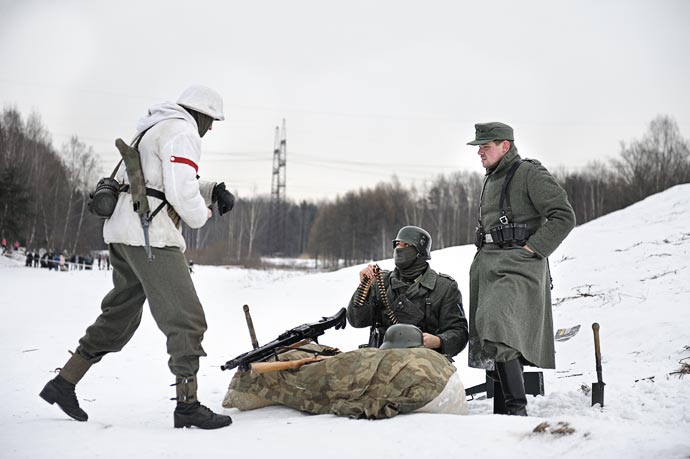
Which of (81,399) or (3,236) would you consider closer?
(81,399)

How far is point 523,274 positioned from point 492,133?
0.99 meters

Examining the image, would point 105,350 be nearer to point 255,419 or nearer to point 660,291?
point 255,419

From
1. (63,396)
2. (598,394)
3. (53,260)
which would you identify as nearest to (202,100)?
(63,396)

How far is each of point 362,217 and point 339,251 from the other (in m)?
3.98

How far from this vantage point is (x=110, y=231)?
12.3 feet

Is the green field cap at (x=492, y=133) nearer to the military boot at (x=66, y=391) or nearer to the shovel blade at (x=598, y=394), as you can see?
the shovel blade at (x=598, y=394)

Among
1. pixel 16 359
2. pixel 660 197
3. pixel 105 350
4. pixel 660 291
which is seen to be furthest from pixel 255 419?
pixel 660 197

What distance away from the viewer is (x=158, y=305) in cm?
360

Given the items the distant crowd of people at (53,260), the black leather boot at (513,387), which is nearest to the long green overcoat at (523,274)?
the black leather boot at (513,387)

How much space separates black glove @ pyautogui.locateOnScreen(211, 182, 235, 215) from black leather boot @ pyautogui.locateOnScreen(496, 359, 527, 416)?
2.07m

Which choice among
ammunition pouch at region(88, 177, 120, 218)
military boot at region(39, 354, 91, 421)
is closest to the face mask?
ammunition pouch at region(88, 177, 120, 218)

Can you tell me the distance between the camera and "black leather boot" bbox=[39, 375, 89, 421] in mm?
3754

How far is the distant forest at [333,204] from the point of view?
1706 inches

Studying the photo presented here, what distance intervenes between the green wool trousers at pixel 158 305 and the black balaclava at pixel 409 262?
1731 millimetres
